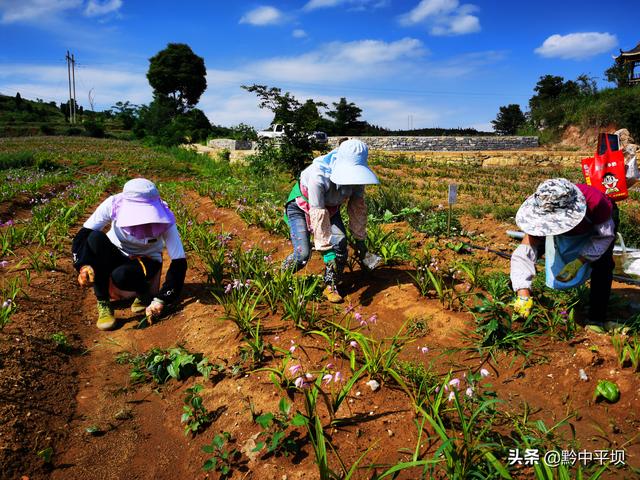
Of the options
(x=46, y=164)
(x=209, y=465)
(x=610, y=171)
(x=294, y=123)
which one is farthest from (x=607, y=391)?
(x=46, y=164)

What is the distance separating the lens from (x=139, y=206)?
3188 millimetres

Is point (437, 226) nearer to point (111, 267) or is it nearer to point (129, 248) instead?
point (129, 248)

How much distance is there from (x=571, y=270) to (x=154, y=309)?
9.51 feet

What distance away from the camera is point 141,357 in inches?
108

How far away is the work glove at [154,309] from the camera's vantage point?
3.29m

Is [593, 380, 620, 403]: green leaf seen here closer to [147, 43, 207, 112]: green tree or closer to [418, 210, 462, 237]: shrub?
[418, 210, 462, 237]: shrub

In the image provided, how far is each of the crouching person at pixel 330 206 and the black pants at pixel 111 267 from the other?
1.20 m

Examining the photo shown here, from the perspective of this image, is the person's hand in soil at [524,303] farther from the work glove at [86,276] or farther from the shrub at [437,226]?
the work glove at [86,276]

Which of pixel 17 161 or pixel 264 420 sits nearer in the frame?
pixel 264 420

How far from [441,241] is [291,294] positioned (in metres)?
2.17

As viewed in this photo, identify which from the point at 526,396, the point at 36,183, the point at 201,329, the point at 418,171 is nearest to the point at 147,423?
the point at 201,329

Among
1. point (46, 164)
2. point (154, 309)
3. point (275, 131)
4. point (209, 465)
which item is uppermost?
point (275, 131)

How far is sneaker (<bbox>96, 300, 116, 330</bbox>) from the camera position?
334 centimetres

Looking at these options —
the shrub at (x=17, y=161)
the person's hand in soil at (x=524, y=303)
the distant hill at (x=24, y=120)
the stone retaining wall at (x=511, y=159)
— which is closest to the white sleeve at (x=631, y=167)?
the person's hand in soil at (x=524, y=303)
